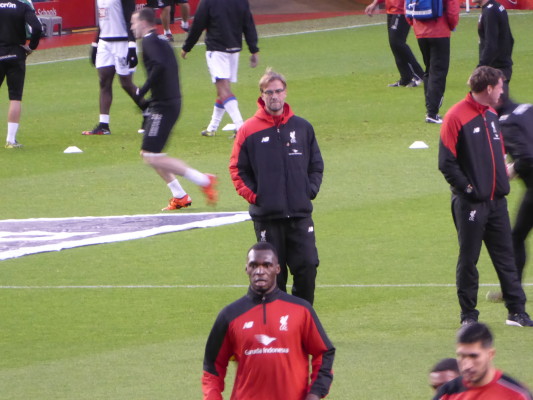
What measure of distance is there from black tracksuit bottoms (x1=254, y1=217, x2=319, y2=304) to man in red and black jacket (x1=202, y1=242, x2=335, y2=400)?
7.84ft

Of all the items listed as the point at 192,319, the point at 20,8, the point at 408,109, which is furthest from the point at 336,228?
the point at 408,109

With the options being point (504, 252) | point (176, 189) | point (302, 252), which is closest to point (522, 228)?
point (504, 252)

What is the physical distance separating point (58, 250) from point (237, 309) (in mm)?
6872

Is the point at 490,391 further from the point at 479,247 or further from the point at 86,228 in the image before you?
the point at 86,228

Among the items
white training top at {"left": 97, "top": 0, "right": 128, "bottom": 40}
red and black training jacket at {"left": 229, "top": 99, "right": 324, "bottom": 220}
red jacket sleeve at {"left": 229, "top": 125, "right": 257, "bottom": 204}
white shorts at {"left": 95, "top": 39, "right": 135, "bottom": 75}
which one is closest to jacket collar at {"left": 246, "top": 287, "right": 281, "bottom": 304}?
red and black training jacket at {"left": 229, "top": 99, "right": 324, "bottom": 220}

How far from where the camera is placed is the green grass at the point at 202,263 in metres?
9.88

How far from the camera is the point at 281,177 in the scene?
9.84m

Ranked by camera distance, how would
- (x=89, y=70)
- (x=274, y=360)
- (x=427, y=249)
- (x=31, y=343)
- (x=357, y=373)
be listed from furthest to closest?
(x=89, y=70) < (x=427, y=249) < (x=31, y=343) < (x=357, y=373) < (x=274, y=360)

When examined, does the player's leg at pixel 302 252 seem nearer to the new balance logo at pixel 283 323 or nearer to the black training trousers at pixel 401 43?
the new balance logo at pixel 283 323

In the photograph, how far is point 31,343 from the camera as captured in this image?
10.6 m

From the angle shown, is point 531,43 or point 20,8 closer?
point 20,8

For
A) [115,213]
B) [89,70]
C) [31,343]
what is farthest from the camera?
[89,70]

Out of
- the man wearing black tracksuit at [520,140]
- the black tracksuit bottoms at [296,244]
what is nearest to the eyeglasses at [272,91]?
the black tracksuit bottoms at [296,244]

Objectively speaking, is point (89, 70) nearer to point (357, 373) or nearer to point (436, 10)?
point (436, 10)
